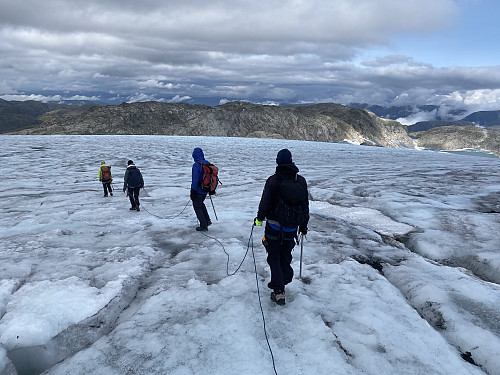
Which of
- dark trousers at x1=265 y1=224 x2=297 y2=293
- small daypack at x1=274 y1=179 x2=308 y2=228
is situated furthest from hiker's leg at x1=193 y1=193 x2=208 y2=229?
small daypack at x1=274 y1=179 x2=308 y2=228

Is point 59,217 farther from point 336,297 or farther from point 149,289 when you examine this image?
point 336,297

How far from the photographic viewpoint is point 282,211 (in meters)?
4.62

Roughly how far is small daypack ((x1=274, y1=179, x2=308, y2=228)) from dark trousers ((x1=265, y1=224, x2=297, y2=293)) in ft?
0.76

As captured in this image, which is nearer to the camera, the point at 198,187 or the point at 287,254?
the point at 287,254

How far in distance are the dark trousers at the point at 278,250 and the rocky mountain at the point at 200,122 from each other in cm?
12664

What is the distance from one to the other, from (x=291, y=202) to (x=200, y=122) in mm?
155689

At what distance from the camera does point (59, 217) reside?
941 cm

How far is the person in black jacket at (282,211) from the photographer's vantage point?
4594 mm

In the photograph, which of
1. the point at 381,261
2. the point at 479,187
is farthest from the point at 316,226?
the point at 479,187

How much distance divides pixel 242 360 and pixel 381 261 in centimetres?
419

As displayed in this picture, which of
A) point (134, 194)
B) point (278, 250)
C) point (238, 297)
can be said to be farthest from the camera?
point (134, 194)

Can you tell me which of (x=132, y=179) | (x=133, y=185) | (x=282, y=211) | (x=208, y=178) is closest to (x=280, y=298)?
(x=282, y=211)

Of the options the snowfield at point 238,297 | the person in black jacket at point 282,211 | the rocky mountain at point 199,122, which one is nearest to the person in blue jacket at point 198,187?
the snowfield at point 238,297

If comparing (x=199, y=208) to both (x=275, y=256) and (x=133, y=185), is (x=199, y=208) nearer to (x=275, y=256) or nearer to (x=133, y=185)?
(x=275, y=256)
